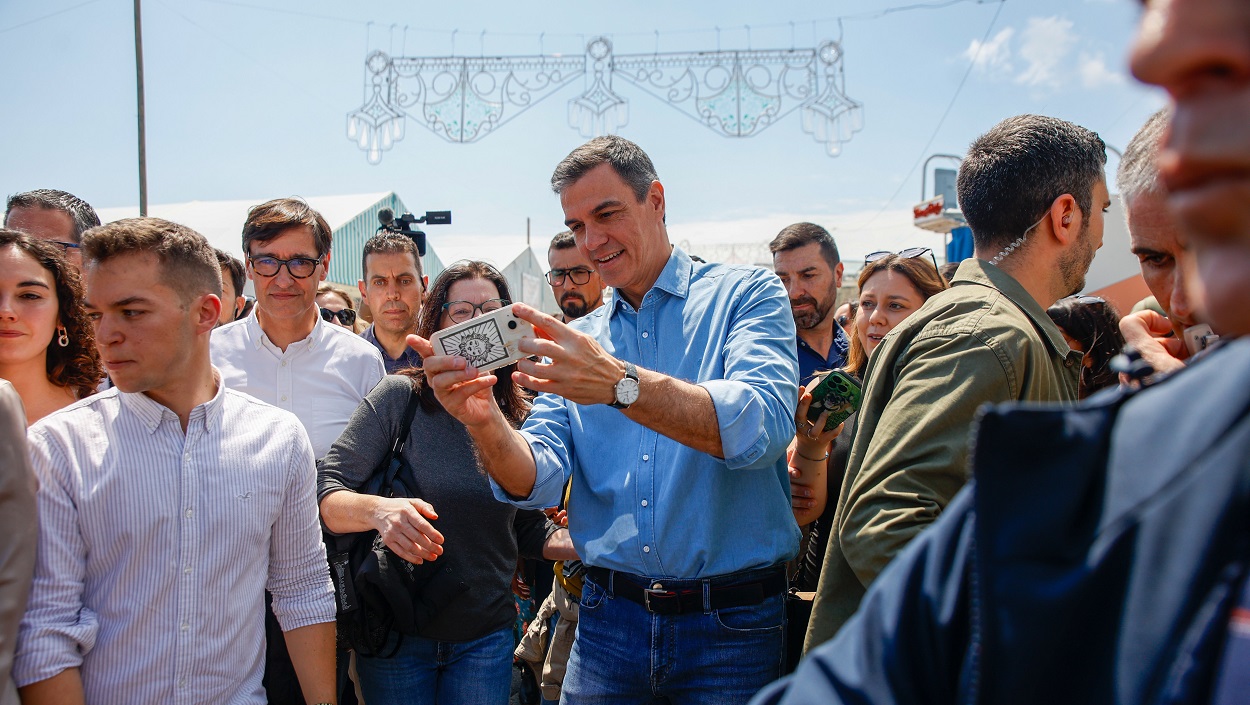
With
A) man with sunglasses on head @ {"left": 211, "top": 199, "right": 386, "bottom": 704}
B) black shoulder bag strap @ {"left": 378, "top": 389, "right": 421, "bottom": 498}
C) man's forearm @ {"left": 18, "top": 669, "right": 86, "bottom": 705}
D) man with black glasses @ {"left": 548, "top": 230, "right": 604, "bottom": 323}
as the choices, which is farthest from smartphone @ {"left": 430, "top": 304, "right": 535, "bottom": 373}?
man with black glasses @ {"left": 548, "top": 230, "right": 604, "bottom": 323}

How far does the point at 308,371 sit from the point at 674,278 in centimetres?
182

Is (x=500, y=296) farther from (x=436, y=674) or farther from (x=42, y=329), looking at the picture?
(x=42, y=329)

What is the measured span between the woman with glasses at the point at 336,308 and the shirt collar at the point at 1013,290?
Result: 4048mm

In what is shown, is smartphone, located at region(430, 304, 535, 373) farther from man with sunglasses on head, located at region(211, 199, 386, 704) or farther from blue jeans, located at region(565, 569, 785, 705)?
man with sunglasses on head, located at region(211, 199, 386, 704)

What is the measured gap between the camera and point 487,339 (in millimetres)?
2123

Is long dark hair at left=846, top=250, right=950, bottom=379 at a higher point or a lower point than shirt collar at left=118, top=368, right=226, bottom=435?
higher

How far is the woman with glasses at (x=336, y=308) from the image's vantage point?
516cm

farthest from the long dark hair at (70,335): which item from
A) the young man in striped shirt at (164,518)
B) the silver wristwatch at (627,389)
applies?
the silver wristwatch at (627,389)

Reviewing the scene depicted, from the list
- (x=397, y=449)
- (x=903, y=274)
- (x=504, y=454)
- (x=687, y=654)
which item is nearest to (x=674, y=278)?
(x=504, y=454)

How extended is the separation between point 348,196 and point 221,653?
58.1ft

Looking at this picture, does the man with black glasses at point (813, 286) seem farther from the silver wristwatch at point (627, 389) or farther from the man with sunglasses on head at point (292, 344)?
the silver wristwatch at point (627, 389)

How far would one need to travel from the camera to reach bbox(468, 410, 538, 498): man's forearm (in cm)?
213

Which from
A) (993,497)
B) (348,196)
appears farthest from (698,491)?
(348,196)

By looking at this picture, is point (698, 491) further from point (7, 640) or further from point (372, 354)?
point (372, 354)
